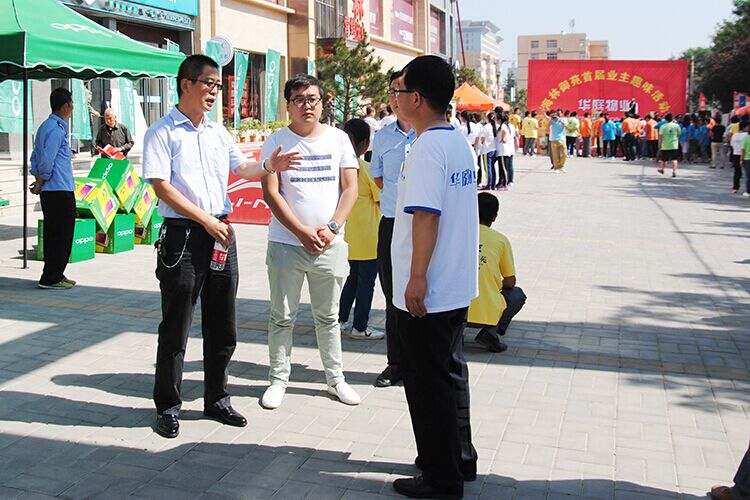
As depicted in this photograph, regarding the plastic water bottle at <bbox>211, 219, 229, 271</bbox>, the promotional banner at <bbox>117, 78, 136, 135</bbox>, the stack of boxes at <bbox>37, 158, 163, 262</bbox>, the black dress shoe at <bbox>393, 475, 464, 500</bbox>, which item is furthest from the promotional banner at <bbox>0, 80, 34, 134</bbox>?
the black dress shoe at <bbox>393, 475, 464, 500</bbox>

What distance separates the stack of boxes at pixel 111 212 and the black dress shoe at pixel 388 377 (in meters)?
4.86

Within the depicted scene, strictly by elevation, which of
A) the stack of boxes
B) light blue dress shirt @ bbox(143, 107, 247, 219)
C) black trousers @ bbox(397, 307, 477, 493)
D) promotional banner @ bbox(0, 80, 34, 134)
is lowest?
black trousers @ bbox(397, 307, 477, 493)

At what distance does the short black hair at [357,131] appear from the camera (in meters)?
5.63

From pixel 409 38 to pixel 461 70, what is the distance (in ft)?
27.3

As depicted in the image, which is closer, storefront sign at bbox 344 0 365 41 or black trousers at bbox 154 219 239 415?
black trousers at bbox 154 219 239 415

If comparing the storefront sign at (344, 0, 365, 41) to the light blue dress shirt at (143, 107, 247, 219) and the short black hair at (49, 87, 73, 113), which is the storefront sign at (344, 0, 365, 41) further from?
the light blue dress shirt at (143, 107, 247, 219)

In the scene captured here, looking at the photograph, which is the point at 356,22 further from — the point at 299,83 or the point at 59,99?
the point at 299,83

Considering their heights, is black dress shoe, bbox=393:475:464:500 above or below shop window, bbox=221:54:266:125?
below

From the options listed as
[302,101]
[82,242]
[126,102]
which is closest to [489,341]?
[302,101]

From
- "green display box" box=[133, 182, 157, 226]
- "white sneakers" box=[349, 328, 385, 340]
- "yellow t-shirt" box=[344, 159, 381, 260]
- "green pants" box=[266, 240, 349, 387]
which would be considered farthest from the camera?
"green display box" box=[133, 182, 157, 226]

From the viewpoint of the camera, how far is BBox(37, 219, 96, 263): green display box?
9.02m

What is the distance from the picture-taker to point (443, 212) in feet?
11.2

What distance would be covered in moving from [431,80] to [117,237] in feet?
23.2

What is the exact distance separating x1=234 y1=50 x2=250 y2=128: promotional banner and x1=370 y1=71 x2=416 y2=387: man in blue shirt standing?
19.1 m
